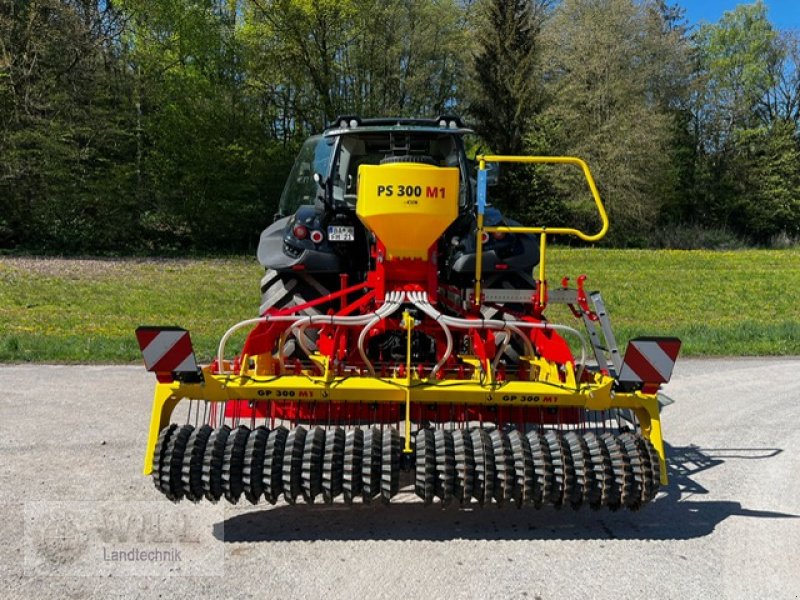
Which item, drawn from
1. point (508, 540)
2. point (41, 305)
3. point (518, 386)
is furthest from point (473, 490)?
point (41, 305)

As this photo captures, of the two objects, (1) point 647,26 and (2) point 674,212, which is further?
(2) point 674,212

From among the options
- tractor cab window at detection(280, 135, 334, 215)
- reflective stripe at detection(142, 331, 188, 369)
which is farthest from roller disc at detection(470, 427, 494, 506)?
tractor cab window at detection(280, 135, 334, 215)

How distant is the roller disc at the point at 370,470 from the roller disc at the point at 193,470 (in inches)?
30.4

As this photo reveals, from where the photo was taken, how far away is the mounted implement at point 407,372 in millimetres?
3289

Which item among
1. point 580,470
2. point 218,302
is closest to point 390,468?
point 580,470

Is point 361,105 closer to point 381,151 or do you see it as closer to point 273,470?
point 381,151

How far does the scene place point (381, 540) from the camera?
336cm

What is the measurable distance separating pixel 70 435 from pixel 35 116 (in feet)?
58.8

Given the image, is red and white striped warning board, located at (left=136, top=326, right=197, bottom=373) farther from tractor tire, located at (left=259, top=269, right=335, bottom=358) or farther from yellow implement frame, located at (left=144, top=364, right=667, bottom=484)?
tractor tire, located at (left=259, top=269, right=335, bottom=358)

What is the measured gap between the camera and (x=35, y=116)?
19.6 meters

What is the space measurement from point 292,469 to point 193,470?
1.55 ft

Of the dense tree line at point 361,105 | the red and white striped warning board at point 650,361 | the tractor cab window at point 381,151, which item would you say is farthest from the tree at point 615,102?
the red and white striped warning board at point 650,361

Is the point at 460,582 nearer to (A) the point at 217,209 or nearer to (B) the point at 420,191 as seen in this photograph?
(B) the point at 420,191

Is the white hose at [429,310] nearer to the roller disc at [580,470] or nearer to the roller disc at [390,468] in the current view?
the roller disc at [390,468]
